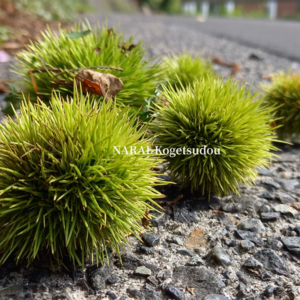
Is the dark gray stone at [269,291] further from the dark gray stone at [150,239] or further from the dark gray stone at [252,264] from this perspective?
the dark gray stone at [150,239]

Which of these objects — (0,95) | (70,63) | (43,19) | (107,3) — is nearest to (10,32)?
(0,95)

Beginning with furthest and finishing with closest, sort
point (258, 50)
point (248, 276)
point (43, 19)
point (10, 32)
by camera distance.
→ point (43, 19) → point (258, 50) → point (10, 32) → point (248, 276)

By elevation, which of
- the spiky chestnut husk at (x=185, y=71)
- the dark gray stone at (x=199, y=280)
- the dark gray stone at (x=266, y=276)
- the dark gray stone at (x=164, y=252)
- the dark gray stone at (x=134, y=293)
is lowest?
the dark gray stone at (x=199, y=280)

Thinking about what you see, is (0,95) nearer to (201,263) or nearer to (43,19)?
(201,263)

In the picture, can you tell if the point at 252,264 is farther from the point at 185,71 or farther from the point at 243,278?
the point at 185,71

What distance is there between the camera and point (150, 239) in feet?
4.58

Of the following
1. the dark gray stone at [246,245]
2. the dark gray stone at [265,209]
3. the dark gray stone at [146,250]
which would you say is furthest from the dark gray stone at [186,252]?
the dark gray stone at [265,209]

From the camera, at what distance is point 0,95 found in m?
2.73

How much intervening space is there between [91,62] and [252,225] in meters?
1.07

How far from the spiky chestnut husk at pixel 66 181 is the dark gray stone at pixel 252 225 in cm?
59

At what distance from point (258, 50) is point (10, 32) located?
351 cm

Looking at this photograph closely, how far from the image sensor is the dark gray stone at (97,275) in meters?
1.17

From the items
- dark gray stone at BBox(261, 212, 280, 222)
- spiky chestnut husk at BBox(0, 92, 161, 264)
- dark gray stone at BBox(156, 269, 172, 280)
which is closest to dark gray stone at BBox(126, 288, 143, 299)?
dark gray stone at BBox(156, 269, 172, 280)

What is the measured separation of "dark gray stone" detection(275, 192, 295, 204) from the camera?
5.56 feet
